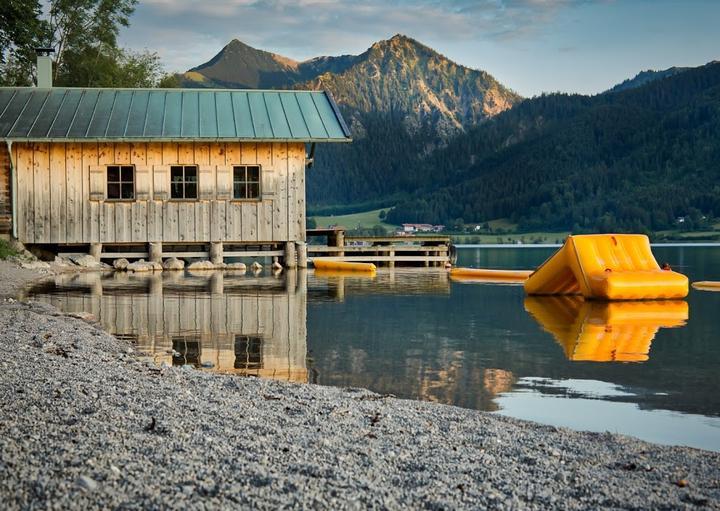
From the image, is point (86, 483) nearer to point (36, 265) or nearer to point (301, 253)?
point (36, 265)

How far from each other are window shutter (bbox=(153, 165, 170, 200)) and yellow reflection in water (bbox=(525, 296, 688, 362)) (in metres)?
12.8

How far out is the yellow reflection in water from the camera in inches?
443

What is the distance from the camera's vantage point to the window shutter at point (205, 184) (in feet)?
92.1

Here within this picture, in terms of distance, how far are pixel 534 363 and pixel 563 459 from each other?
15.5 ft

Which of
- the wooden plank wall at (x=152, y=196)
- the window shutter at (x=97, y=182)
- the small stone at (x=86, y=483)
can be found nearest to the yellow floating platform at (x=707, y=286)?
the wooden plank wall at (x=152, y=196)

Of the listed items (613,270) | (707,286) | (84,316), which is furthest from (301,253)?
(84,316)

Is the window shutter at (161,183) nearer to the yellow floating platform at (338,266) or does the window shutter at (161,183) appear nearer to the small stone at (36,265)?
the small stone at (36,265)

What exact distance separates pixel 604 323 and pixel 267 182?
613 inches

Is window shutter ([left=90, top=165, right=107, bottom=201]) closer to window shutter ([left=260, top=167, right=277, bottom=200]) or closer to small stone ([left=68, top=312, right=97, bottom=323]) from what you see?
A: window shutter ([left=260, top=167, right=277, bottom=200])

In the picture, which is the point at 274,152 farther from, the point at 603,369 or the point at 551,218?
the point at 551,218

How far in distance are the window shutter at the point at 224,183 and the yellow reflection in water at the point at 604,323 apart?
11.5 m

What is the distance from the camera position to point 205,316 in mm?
14734

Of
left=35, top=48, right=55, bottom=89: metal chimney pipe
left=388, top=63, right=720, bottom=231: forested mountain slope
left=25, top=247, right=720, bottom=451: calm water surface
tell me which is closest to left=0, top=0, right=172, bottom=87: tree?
left=35, top=48, right=55, bottom=89: metal chimney pipe

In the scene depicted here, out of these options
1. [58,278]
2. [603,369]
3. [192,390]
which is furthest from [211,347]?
[58,278]
